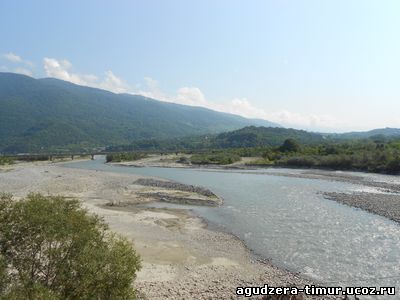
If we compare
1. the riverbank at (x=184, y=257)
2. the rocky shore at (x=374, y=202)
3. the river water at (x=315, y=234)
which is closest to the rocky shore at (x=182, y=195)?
the river water at (x=315, y=234)

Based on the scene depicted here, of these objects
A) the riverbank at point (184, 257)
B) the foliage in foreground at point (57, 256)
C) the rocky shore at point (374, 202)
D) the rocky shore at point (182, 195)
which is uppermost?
the foliage in foreground at point (57, 256)

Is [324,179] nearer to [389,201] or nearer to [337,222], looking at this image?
[389,201]

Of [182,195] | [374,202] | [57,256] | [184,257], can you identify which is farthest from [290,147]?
[57,256]

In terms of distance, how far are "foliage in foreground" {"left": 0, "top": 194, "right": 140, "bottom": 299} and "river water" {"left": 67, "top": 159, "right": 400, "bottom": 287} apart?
557 inches

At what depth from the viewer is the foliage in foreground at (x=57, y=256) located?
1439 centimetres

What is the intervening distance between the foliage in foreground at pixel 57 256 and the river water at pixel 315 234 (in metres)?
14.2

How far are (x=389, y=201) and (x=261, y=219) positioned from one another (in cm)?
1991

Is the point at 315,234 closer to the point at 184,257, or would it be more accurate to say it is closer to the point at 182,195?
the point at 184,257

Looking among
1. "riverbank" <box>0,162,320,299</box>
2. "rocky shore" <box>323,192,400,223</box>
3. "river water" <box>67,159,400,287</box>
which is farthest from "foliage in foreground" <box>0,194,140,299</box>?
"rocky shore" <box>323,192,400,223</box>

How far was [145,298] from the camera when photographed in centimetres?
1936

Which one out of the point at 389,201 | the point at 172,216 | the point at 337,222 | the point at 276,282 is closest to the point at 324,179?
the point at 389,201

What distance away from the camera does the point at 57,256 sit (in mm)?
14898

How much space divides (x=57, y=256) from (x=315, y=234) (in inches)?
995

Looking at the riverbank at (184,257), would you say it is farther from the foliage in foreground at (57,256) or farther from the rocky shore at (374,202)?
the rocky shore at (374,202)
